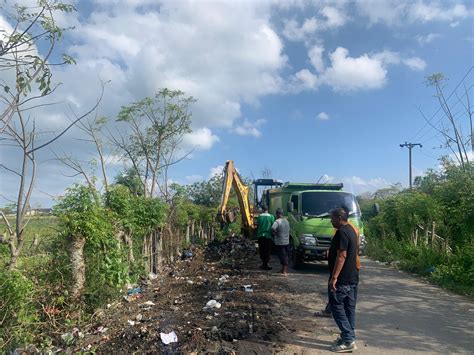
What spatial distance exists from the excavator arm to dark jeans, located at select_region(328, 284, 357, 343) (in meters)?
9.12

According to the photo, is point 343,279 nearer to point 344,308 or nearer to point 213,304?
point 344,308

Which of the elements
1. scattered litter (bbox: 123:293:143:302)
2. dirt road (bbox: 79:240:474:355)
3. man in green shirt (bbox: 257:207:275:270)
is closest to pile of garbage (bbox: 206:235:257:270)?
man in green shirt (bbox: 257:207:275:270)

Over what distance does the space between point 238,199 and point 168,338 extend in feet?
38.2

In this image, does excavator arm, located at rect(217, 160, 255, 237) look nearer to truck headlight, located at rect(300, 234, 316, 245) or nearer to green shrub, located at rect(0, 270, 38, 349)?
truck headlight, located at rect(300, 234, 316, 245)

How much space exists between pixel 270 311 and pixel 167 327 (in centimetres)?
190

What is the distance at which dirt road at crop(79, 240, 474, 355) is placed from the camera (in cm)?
543

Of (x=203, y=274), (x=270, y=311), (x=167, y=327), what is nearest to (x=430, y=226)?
(x=203, y=274)

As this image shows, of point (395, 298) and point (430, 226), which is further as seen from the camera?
point (430, 226)

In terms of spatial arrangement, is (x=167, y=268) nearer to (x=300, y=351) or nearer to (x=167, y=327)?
(x=167, y=327)

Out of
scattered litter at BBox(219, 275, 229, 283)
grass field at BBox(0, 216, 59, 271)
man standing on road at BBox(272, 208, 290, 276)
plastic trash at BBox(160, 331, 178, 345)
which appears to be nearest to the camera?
plastic trash at BBox(160, 331, 178, 345)

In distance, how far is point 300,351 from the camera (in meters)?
5.28

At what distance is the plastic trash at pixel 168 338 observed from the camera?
17.7ft

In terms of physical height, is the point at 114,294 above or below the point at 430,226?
below

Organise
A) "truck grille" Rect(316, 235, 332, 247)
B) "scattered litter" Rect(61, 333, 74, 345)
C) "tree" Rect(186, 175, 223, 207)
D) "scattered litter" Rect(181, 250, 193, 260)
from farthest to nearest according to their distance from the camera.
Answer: "tree" Rect(186, 175, 223, 207) < "scattered litter" Rect(181, 250, 193, 260) < "truck grille" Rect(316, 235, 332, 247) < "scattered litter" Rect(61, 333, 74, 345)
